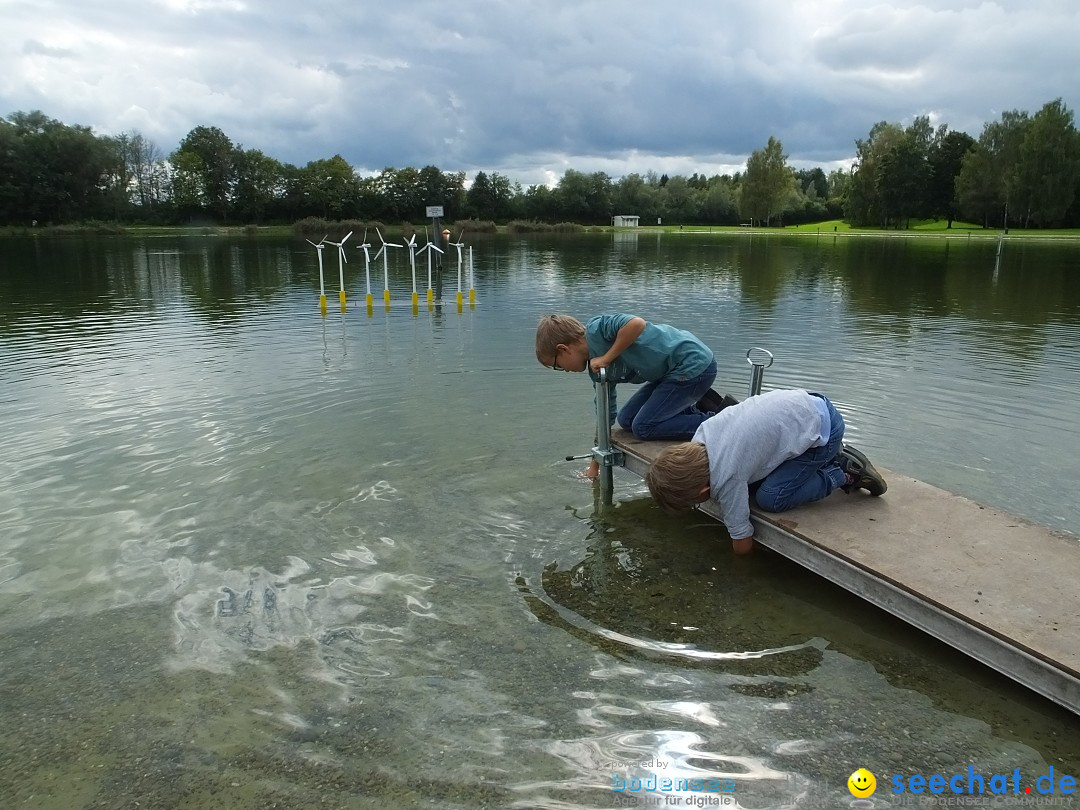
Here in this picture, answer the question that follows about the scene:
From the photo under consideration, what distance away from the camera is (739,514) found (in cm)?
524

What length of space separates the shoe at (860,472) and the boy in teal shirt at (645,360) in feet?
4.66

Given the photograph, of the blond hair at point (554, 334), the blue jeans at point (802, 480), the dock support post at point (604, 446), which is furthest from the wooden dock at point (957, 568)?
the blond hair at point (554, 334)

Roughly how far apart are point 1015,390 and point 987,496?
5.29m

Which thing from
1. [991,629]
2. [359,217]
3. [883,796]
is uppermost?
[359,217]

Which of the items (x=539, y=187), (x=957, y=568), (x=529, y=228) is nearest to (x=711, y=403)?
(x=957, y=568)

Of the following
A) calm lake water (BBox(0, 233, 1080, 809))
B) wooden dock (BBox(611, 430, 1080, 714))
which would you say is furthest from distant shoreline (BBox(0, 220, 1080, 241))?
wooden dock (BBox(611, 430, 1080, 714))

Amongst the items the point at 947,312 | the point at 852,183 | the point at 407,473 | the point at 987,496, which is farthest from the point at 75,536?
the point at 852,183

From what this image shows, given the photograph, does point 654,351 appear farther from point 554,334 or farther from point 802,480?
point 802,480

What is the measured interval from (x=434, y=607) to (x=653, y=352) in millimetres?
2863

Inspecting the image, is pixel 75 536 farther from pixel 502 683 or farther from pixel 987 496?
pixel 987 496

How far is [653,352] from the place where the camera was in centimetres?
648

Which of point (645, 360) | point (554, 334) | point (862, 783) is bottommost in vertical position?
point (862, 783)

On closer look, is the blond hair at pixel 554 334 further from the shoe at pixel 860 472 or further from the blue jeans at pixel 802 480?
the shoe at pixel 860 472

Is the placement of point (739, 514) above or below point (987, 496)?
above
